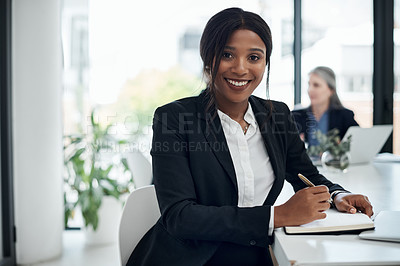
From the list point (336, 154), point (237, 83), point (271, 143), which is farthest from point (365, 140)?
point (237, 83)

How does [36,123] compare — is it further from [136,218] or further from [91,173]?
[136,218]

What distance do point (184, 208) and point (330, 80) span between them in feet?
9.00

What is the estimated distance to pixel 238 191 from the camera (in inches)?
52.7

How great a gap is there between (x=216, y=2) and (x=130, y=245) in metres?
2.83

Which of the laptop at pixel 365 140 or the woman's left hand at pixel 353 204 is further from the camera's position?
the laptop at pixel 365 140

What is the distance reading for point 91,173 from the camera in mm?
3350

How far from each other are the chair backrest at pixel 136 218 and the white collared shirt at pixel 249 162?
1.03ft

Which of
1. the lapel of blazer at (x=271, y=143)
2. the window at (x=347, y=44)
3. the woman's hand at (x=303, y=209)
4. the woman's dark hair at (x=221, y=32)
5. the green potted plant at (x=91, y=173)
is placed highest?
the window at (x=347, y=44)

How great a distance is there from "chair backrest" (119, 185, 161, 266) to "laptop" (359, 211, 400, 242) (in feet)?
2.30

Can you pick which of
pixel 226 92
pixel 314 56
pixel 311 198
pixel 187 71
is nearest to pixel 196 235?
pixel 311 198

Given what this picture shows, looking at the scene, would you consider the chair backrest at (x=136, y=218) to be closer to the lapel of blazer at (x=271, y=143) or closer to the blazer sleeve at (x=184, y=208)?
the blazer sleeve at (x=184, y=208)

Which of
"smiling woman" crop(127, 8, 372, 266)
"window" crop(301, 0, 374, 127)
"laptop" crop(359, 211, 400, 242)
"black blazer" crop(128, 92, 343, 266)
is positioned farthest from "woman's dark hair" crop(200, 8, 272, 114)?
"window" crop(301, 0, 374, 127)

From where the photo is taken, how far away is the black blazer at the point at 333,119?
132 inches

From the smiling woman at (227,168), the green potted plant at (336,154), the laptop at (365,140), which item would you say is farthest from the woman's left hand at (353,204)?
the laptop at (365,140)
